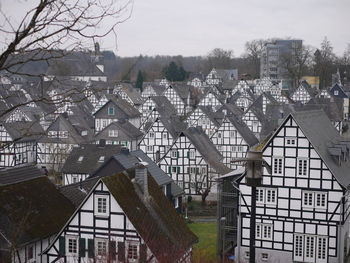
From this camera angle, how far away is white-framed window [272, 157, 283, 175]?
931 inches

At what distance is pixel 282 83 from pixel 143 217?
93.6 m

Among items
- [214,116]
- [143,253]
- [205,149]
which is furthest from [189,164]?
[143,253]

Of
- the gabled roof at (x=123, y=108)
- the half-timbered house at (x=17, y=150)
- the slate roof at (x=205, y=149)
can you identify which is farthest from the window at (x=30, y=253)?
the gabled roof at (x=123, y=108)

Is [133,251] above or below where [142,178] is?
below

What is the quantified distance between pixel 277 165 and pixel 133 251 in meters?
8.79

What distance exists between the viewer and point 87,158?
39531 mm

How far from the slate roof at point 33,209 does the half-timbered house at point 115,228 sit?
1314 mm

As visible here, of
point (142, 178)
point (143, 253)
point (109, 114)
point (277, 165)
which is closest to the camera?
point (143, 253)

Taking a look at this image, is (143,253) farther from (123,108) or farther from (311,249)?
(123,108)

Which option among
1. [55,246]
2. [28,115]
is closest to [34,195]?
[55,246]

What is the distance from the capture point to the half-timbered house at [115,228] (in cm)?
1877

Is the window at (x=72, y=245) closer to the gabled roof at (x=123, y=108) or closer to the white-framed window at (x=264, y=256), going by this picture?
the white-framed window at (x=264, y=256)

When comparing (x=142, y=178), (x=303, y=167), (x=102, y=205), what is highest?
(x=303, y=167)

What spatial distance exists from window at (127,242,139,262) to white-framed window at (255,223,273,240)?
7.54 metres
